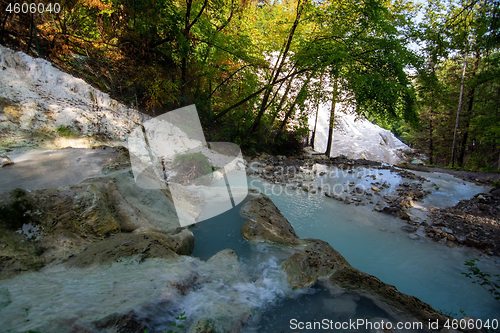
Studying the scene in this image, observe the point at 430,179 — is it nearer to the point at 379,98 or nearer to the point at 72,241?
the point at 379,98

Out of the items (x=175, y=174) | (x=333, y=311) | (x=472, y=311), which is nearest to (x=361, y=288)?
(x=333, y=311)

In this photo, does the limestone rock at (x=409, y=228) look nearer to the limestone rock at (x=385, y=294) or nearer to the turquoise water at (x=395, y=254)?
the turquoise water at (x=395, y=254)

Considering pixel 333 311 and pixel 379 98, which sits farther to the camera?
pixel 379 98

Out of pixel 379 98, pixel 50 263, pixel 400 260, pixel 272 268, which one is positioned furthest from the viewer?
pixel 379 98

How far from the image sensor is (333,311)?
2104mm

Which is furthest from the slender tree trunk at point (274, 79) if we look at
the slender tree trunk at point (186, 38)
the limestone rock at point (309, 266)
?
the limestone rock at point (309, 266)

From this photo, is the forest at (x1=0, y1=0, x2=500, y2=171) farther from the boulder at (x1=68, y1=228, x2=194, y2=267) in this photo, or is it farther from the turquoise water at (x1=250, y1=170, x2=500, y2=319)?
the boulder at (x1=68, y1=228, x2=194, y2=267)

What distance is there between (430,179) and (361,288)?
8738mm

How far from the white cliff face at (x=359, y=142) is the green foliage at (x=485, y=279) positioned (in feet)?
49.3

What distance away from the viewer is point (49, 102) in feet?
15.5

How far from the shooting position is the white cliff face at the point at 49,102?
4.25 metres

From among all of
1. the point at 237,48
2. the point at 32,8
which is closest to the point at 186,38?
the point at 237,48

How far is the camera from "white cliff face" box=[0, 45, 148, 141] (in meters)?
4.25

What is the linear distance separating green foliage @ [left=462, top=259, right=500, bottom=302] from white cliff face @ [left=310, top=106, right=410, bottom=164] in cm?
1502
